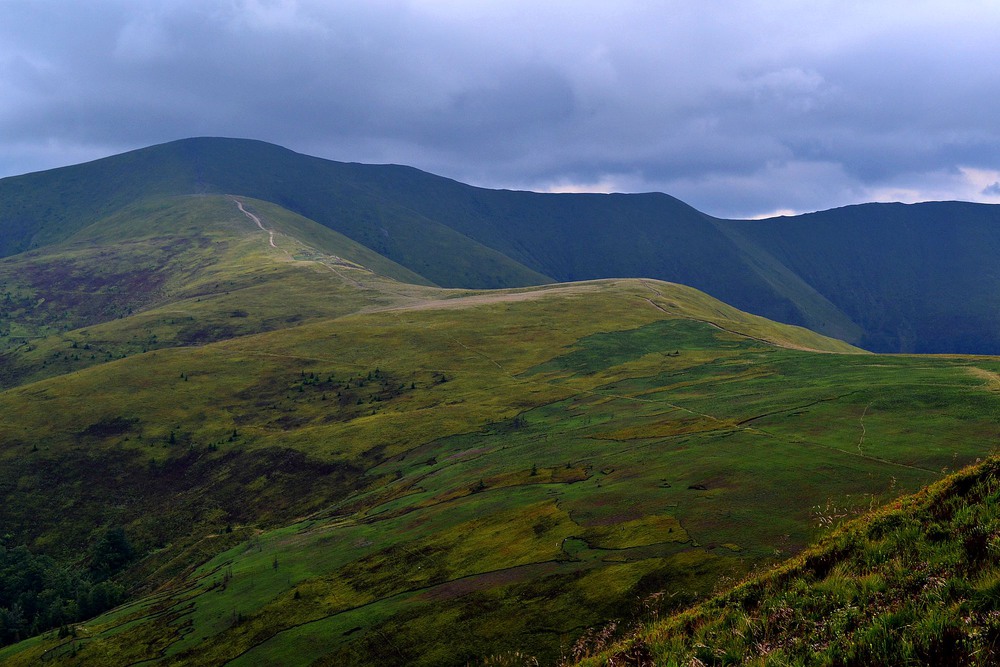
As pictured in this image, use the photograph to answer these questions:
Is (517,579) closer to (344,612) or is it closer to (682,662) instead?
(344,612)

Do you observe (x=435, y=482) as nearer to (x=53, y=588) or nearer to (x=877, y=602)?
(x=53, y=588)

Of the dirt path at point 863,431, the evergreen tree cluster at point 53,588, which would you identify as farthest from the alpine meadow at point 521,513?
the evergreen tree cluster at point 53,588

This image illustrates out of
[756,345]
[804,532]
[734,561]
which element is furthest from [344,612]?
[756,345]

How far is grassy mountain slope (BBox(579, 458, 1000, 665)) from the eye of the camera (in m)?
11.7

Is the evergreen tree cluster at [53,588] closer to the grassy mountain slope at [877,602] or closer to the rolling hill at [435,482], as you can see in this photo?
the rolling hill at [435,482]

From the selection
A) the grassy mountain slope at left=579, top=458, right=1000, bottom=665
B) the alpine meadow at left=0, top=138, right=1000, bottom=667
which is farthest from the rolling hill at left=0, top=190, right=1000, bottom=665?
the grassy mountain slope at left=579, top=458, right=1000, bottom=665

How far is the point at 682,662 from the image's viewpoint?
13961 millimetres

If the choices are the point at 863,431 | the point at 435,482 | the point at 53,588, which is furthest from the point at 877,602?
the point at 53,588

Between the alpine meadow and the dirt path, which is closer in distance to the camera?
the alpine meadow

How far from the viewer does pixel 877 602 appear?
552 inches

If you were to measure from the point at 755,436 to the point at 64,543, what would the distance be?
8897 centimetres

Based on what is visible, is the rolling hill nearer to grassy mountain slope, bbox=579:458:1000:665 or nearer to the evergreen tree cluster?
the evergreen tree cluster

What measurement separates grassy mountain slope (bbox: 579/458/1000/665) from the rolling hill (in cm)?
563

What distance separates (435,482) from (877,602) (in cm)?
6101
